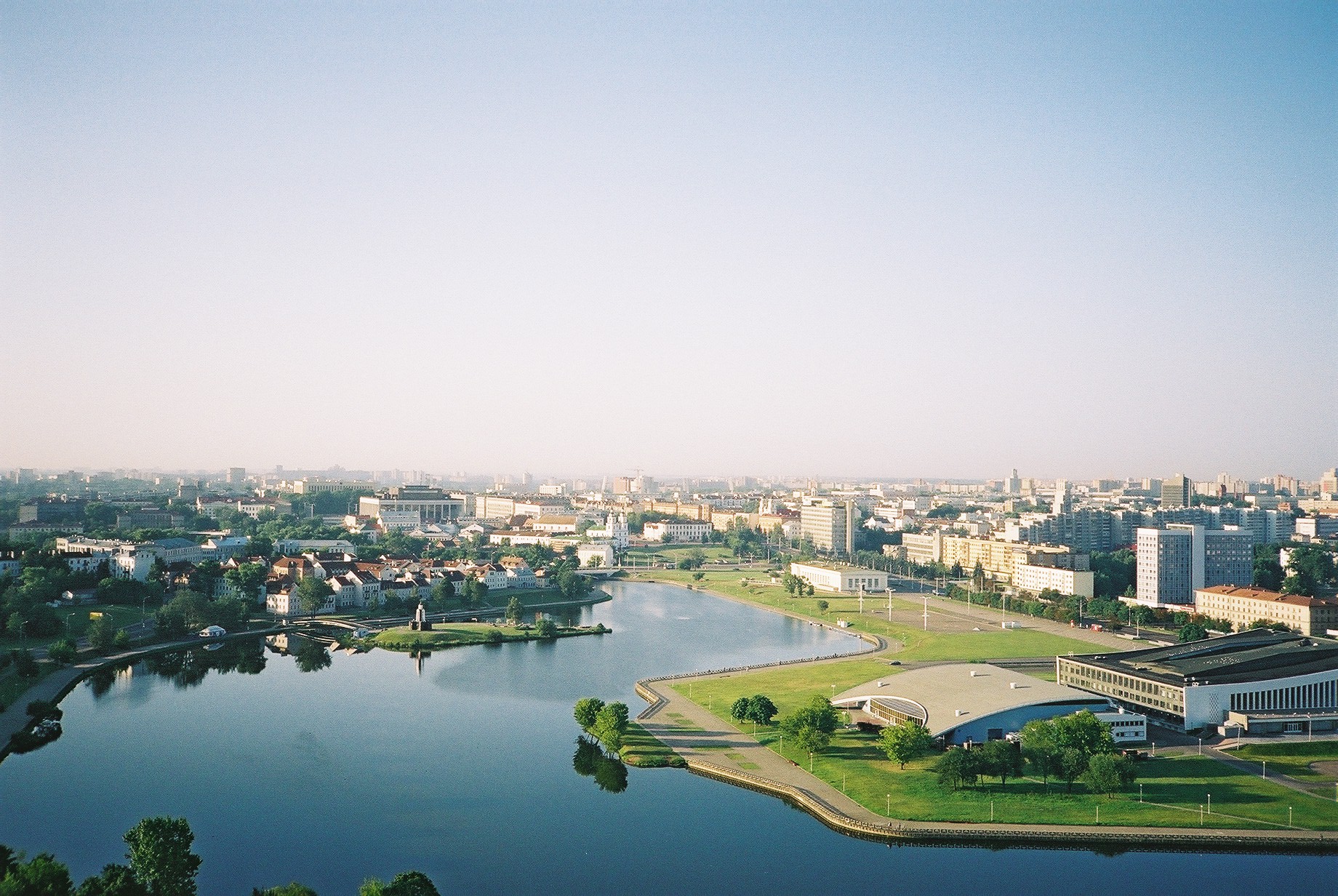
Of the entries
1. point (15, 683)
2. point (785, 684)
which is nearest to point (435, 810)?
point (785, 684)

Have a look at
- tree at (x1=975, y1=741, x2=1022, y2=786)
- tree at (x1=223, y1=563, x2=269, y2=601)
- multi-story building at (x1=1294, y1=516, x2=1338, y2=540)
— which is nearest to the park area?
tree at (x1=975, y1=741, x2=1022, y2=786)

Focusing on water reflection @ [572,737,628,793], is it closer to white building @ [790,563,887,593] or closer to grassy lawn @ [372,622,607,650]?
grassy lawn @ [372,622,607,650]

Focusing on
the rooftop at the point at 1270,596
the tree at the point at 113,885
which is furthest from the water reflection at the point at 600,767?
the rooftop at the point at 1270,596

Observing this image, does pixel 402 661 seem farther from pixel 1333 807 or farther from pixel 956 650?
pixel 1333 807

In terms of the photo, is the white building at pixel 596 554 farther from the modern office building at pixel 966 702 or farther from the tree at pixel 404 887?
the tree at pixel 404 887

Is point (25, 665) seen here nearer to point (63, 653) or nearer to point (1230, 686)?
point (63, 653)

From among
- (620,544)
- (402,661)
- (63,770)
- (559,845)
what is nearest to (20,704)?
(63,770)
